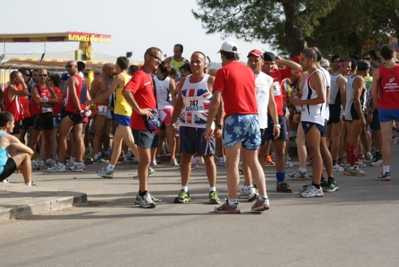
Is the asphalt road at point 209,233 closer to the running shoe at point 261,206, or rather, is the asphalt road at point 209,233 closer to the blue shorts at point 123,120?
the running shoe at point 261,206

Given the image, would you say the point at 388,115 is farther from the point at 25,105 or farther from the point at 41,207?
the point at 25,105

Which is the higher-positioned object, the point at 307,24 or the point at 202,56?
the point at 307,24

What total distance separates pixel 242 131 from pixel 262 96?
4.63ft

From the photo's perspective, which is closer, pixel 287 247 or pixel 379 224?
pixel 287 247

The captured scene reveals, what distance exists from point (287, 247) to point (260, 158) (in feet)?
14.2

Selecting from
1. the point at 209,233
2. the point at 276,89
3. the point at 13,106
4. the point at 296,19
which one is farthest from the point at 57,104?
the point at 296,19

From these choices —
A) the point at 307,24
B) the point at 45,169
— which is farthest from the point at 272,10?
the point at 45,169

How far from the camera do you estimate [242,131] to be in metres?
9.45

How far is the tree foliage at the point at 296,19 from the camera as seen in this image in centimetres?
2764

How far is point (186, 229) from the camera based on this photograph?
27.8ft

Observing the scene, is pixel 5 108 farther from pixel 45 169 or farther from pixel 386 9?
pixel 386 9

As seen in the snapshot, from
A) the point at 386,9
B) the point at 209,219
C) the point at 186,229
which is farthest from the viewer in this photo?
the point at 386,9

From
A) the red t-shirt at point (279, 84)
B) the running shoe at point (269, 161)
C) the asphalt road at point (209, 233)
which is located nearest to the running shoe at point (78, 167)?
the asphalt road at point (209, 233)

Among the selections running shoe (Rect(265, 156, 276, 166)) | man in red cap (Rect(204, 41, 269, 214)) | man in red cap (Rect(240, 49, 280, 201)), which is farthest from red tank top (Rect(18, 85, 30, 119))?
man in red cap (Rect(204, 41, 269, 214))
